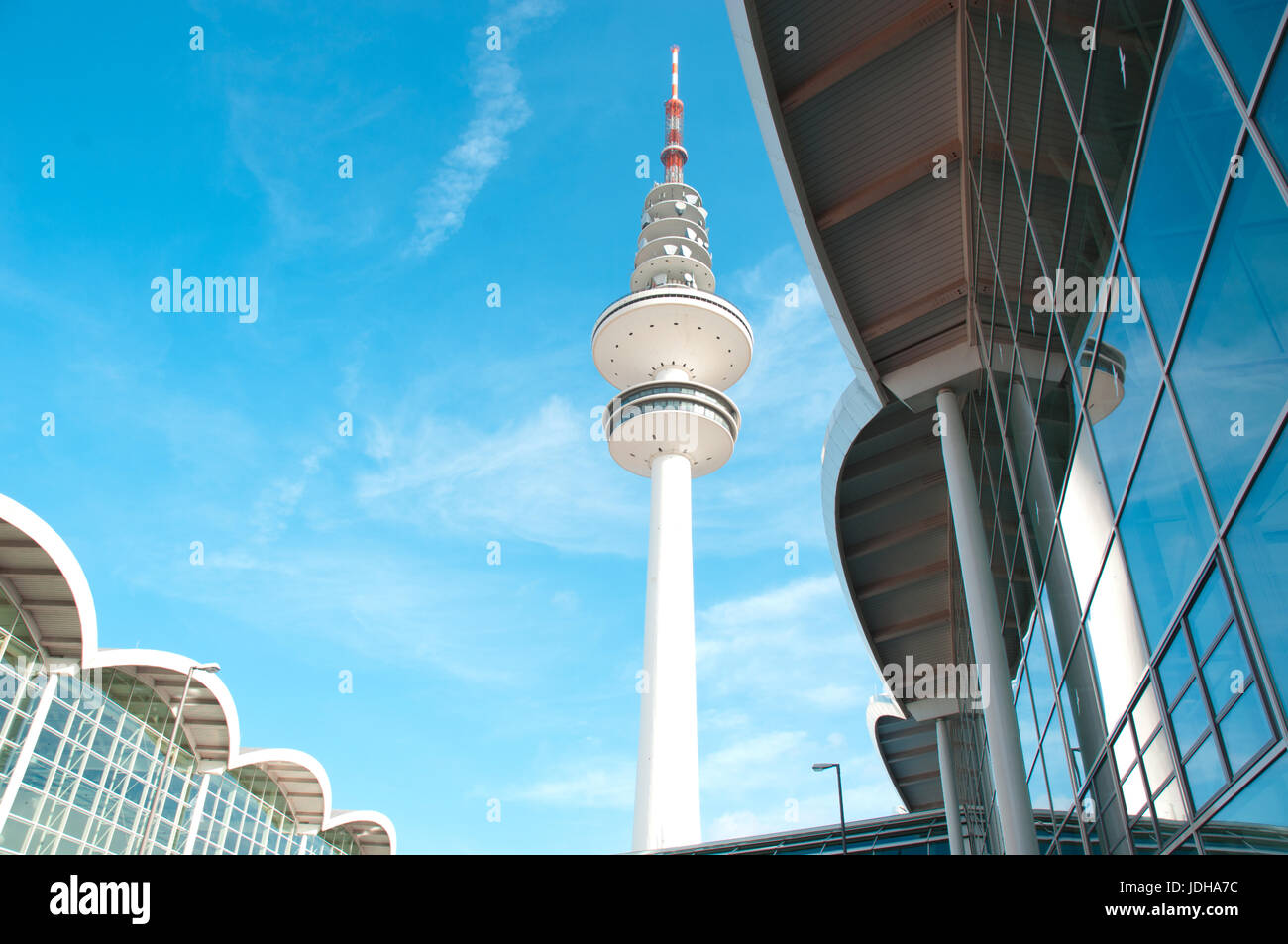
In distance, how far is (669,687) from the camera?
55.4 meters

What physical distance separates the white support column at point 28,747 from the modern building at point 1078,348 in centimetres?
2810

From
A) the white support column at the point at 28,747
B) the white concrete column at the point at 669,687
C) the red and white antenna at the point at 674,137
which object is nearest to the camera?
the white support column at the point at 28,747

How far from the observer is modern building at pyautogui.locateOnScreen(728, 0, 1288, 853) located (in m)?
6.39

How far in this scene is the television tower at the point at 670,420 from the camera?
5297 cm

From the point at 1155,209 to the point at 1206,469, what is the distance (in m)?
2.28

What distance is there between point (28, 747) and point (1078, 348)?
115 ft

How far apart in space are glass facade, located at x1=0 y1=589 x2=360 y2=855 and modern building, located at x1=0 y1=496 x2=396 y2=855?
51 millimetres

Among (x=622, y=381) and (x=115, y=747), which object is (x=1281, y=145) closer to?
(x=115, y=747)

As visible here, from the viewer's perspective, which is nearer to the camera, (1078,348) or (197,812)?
(1078,348)

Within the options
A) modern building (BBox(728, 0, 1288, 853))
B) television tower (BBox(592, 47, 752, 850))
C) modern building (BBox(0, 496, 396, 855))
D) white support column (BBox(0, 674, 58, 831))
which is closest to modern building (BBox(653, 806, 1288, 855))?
modern building (BBox(728, 0, 1288, 853))
